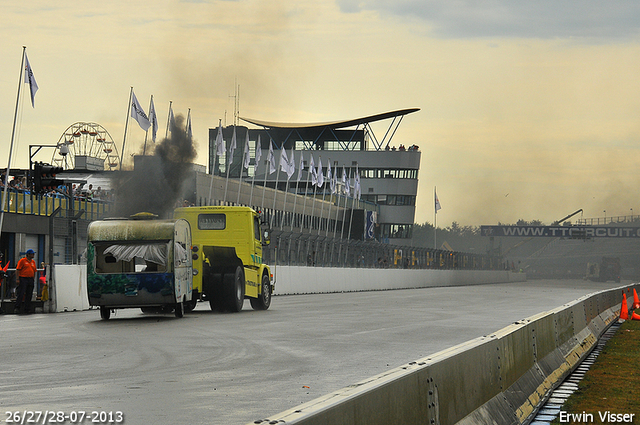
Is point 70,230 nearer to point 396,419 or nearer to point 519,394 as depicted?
point 519,394

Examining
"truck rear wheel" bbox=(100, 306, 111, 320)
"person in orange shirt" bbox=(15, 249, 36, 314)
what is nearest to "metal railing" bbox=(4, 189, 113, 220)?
"person in orange shirt" bbox=(15, 249, 36, 314)

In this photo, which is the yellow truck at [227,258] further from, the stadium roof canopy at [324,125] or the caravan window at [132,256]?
the stadium roof canopy at [324,125]

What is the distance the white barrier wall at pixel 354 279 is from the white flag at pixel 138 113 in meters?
13.1

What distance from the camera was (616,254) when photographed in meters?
162

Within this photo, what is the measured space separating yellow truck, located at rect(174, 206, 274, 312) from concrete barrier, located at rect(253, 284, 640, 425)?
1154cm

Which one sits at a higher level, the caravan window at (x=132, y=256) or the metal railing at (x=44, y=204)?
the metal railing at (x=44, y=204)

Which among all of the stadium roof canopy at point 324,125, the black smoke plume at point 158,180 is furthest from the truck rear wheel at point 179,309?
the stadium roof canopy at point 324,125

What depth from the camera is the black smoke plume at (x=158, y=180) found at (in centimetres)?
3353

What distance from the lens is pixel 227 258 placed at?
23234mm

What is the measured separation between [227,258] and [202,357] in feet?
34.6

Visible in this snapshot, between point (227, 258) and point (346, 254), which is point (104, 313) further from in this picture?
point (346, 254)

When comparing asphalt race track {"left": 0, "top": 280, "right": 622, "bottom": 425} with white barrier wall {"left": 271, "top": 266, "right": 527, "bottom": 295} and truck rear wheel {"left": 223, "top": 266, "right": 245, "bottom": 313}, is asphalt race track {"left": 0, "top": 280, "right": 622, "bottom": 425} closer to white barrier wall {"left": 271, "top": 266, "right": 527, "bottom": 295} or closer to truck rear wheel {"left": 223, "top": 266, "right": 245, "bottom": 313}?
truck rear wheel {"left": 223, "top": 266, "right": 245, "bottom": 313}

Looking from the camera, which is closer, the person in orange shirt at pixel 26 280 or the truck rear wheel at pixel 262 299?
the person in orange shirt at pixel 26 280

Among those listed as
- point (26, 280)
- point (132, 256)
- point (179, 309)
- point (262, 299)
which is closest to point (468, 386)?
point (132, 256)
